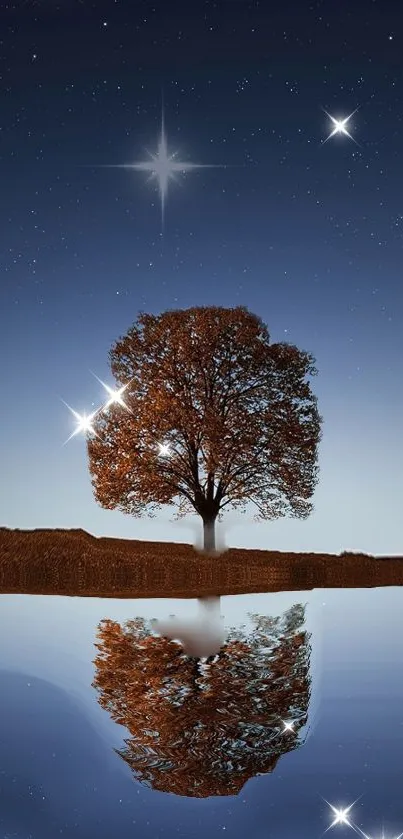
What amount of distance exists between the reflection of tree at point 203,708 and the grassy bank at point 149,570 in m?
7.20

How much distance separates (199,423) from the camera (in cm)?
3012

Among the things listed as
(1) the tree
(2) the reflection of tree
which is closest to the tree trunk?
(1) the tree

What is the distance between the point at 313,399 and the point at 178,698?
26486mm

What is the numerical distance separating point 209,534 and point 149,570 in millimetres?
10154

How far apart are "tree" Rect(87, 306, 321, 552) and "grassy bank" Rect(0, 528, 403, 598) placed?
4956 mm

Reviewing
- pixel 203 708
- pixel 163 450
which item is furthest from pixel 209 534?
pixel 203 708

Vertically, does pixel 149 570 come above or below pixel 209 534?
below

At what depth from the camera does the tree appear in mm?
30594

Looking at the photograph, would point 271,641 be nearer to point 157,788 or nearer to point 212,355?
point 157,788

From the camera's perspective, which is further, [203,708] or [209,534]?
[209,534]

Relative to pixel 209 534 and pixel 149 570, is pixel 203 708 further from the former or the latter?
pixel 209 534

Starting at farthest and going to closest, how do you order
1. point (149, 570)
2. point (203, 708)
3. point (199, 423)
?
point (199, 423)
point (149, 570)
point (203, 708)

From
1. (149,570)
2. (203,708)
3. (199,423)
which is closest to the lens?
(203,708)

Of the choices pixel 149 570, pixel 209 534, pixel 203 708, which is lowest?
pixel 203 708
